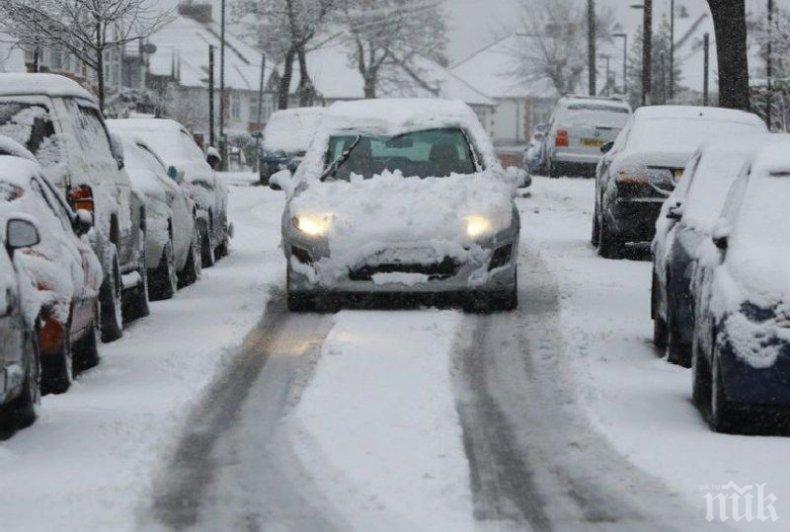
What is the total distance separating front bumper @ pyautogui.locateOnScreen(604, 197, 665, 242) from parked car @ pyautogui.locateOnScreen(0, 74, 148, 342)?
6801 mm

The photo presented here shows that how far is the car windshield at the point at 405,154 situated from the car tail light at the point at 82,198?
9.20 ft

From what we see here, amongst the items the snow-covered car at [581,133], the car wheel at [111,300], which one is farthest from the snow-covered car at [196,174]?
the snow-covered car at [581,133]

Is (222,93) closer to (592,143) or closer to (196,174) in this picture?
(592,143)

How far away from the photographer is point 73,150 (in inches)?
502

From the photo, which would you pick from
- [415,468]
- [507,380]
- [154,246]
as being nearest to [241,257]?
[154,246]

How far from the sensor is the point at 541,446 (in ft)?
29.1

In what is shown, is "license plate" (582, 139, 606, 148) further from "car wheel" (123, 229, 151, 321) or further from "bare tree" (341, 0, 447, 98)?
"bare tree" (341, 0, 447, 98)

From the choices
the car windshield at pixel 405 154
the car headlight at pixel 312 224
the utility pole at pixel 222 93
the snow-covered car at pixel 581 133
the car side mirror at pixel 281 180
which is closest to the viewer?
the car headlight at pixel 312 224

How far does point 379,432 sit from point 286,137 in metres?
32.5

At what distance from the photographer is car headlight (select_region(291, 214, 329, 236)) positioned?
46.5ft

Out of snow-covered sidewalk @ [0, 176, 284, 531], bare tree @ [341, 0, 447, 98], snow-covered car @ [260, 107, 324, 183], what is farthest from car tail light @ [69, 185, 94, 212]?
bare tree @ [341, 0, 447, 98]

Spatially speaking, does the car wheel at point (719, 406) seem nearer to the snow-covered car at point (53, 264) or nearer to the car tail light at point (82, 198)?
the snow-covered car at point (53, 264)

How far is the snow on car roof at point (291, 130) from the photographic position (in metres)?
40.8

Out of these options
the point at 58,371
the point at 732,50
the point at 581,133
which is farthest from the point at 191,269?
the point at 581,133
